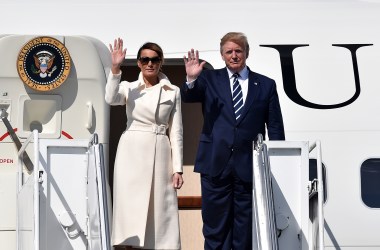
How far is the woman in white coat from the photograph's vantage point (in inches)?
354

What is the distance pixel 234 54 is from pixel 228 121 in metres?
0.55

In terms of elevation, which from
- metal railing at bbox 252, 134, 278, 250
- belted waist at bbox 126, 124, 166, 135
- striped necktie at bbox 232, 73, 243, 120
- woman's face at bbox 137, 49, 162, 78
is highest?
woman's face at bbox 137, 49, 162, 78

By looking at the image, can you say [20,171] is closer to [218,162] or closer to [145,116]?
[145,116]

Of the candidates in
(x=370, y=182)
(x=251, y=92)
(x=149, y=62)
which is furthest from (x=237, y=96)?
(x=370, y=182)

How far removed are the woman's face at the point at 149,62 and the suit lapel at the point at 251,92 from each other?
793mm

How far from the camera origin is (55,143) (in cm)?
884

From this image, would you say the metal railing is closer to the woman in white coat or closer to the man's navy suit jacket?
the man's navy suit jacket

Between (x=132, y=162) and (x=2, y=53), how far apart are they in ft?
6.14

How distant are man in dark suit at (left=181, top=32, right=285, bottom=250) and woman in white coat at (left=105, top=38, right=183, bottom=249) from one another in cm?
36

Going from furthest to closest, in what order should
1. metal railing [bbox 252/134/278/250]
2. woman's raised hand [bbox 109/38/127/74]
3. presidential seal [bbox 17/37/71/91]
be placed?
presidential seal [bbox 17/37/71/91]
woman's raised hand [bbox 109/38/127/74]
metal railing [bbox 252/134/278/250]

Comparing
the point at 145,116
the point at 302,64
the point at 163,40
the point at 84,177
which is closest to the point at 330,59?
the point at 302,64

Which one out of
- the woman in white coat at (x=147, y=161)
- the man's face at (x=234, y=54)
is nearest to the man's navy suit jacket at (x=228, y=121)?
the man's face at (x=234, y=54)

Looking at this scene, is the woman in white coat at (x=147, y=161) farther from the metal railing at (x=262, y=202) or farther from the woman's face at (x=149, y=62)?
the metal railing at (x=262, y=202)

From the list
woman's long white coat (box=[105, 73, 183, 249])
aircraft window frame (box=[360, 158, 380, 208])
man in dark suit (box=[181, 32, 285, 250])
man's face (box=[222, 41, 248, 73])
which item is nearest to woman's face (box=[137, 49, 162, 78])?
woman's long white coat (box=[105, 73, 183, 249])
